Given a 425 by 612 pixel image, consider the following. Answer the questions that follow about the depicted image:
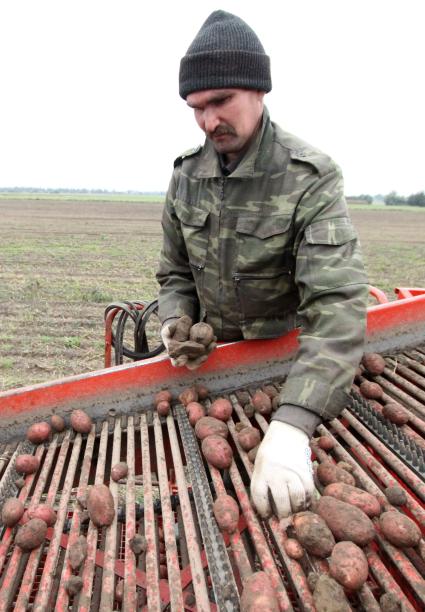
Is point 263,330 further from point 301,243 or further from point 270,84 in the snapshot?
point 270,84

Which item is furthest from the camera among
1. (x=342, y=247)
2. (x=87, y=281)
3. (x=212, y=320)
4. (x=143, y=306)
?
(x=87, y=281)

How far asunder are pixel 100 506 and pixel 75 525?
0.32 ft

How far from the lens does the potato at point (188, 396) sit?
2.20m

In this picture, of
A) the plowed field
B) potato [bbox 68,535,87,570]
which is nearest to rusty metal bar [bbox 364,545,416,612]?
potato [bbox 68,535,87,570]

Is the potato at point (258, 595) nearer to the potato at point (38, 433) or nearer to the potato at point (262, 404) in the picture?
the potato at point (262, 404)

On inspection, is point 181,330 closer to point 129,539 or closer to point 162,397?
point 162,397

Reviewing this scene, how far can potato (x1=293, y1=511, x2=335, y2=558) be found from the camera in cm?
139

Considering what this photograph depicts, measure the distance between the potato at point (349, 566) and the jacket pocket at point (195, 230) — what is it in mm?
1372

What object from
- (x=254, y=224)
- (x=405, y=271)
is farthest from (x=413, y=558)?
(x=405, y=271)

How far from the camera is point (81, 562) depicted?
1.47 metres

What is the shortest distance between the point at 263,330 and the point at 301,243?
54 cm

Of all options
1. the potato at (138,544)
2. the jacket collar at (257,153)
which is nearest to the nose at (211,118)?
the jacket collar at (257,153)

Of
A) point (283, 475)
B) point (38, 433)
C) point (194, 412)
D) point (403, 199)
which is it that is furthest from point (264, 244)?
point (403, 199)

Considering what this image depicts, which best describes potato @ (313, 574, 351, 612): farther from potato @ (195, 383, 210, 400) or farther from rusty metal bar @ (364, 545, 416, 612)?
potato @ (195, 383, 210, 400)
